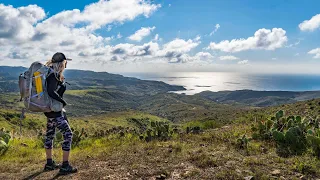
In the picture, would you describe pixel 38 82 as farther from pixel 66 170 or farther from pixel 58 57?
pixel 66 170

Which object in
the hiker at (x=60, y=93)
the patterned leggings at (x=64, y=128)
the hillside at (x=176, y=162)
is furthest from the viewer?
the patterned leggings at (x=64, y=128)

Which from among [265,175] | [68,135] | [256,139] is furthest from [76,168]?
[256,139]

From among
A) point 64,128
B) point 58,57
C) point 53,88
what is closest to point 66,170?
point 64,128

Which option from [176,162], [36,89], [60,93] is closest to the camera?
[36,89]

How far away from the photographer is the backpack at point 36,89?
5113 millimetres

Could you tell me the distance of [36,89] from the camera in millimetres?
5137

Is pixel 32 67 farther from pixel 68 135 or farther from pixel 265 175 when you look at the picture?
pixel 265 175

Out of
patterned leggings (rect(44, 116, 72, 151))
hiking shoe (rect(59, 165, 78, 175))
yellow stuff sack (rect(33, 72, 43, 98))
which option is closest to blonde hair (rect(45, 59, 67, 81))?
yellow stuff sack (rect(33, 72, 43, 98))

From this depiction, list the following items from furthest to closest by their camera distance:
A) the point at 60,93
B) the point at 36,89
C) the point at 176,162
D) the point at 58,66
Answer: the point at 176,162
the point at 60,93
the point at 58,66
the point at 36,89

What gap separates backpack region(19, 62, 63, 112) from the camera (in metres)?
5.11

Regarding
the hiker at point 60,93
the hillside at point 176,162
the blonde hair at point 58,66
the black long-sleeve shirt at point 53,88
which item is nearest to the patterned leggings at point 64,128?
the hiker at point 60,93

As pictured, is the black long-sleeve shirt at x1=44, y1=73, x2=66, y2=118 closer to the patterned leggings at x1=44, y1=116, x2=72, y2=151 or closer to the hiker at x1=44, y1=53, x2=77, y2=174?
the hiker at x1=44, y1=53, x2=77, y2=174

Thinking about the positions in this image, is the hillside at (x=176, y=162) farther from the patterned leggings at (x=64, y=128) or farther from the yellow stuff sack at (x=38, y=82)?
the yellow stuff sack at (x=38, y=82)

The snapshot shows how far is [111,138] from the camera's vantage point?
9250 mm
